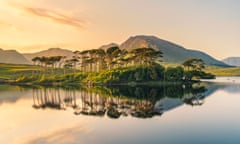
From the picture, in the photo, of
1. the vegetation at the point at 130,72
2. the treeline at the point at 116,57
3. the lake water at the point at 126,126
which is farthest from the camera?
the treeline at the point at 116,57

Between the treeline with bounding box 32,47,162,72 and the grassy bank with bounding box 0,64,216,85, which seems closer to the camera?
the grassy bank with bounding box 0,64,216,85

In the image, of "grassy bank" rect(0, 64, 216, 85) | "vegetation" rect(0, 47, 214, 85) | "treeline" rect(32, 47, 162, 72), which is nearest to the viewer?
"grassy bank" rect(0, 64, 216, 85)

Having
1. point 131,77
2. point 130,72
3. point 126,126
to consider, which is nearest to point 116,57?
point 130,72

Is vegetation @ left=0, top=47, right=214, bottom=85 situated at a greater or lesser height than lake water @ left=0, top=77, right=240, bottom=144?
greater

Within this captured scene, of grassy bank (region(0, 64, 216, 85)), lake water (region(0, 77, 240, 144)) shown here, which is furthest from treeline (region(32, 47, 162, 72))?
lake water (region(0, 77, 240, 144))

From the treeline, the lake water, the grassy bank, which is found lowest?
the lake water

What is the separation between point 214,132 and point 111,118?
1438cm

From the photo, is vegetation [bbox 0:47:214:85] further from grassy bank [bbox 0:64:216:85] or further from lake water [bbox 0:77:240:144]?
lake water [bbox 0:77:240:144]

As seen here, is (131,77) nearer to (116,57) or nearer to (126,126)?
(116,57)

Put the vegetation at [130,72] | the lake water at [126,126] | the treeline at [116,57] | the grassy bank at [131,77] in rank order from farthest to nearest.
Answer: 1. the treeline at [116,57]
2. the vegetation at [130,72]
3. the grassy bank at [131,77]
4. the lake water at [126,126]

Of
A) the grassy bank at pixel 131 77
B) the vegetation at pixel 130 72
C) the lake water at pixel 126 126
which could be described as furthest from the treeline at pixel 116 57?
the lake water at pixel 126 126

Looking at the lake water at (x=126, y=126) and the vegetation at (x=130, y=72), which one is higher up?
the vegetation at (x=130, y=72)

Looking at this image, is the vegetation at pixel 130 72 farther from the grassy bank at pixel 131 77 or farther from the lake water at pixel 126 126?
the lake water at pixel 126 126

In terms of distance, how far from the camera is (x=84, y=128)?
3281 cm
